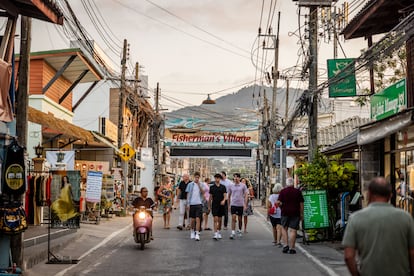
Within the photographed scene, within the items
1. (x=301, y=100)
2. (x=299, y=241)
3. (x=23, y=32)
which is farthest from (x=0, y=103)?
(x=301, y=100)

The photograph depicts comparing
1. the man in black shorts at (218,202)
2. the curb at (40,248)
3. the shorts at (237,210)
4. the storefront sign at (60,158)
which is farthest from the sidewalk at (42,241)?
the shorts at (237,210)

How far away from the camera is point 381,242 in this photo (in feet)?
19.1

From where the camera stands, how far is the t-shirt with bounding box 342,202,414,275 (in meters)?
5.80

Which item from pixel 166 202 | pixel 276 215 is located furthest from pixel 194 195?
pixel 166 202

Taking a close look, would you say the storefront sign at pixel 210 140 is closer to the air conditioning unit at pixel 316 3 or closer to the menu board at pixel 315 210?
the air conditioning unit at pixel 316 3

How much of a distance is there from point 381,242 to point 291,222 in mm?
9872

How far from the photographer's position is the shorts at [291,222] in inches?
609

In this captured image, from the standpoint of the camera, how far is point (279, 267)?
42.6ft

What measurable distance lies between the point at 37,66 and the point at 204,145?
1712 inches

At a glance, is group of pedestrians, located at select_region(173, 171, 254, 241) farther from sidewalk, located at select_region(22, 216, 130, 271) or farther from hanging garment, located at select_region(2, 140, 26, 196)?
hanging garment, located at select_region(2, 140, 26, 196)

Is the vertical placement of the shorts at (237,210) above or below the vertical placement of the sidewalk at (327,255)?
above

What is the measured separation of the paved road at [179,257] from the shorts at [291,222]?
65 centimetres

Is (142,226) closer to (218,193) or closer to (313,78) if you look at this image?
(218,193)

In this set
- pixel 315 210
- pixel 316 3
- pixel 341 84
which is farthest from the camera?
pixel 316 3
